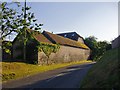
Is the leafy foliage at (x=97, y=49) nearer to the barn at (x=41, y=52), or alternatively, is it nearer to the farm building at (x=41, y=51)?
the barn at (x=41, y=52)

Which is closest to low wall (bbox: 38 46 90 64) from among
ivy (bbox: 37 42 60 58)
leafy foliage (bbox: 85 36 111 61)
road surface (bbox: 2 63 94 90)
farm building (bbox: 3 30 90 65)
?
farm building (bbox: 3 30 90 65)

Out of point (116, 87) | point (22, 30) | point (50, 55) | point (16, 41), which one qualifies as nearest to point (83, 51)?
point (50, 55)

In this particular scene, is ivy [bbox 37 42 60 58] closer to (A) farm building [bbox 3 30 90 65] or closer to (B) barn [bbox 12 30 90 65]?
(A) farm building [bbox 3 30 90 65]

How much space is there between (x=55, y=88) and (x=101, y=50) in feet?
240

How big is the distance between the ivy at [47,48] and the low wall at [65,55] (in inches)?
30.8

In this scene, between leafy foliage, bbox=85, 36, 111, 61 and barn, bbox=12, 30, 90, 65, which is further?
leafy foliage, bbox=85, 36, 111, 61

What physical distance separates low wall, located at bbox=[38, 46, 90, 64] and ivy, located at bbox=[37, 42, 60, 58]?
2.56 ft

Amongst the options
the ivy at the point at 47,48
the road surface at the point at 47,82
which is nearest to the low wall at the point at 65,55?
the ivy at the point at 47,48

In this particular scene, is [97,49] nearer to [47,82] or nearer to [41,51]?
[41,51]

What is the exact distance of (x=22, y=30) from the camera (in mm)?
28672

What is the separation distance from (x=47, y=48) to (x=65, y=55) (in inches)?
468

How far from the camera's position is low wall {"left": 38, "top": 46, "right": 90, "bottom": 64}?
4816 cm

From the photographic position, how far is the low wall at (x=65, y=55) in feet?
158

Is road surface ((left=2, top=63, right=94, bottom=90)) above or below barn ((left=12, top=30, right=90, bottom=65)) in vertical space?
below
